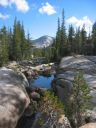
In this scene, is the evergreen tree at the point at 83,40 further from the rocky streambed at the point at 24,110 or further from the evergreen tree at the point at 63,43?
the rocky streambed at the point at 24,110

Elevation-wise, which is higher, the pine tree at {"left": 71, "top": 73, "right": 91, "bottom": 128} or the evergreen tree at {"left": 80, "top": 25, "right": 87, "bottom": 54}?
the evergreen tree at {"left": 80, "top": 25, "right": 87, "bottom": 54}

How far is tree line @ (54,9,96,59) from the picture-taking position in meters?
84.1

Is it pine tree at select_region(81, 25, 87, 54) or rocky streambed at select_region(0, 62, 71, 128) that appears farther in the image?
pine tree at select_region(81, 25, 87, 54)

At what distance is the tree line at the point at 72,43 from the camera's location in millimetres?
84094

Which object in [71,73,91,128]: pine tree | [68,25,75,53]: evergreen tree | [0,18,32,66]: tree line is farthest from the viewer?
[68,25,75,53]: evergreen tree

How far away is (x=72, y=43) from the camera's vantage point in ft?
301

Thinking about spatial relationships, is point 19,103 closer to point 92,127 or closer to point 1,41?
point 92,127

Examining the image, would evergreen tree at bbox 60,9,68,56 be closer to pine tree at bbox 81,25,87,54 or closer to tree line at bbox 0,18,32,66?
pine tree at bbox 81,25,87,54

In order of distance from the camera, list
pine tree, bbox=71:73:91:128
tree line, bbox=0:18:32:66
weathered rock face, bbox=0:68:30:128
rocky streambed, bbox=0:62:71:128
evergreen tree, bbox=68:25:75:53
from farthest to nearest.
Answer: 1. evergreen tree, bbox=68:25:75:53
2. tree line, bbox=0:18:32:66
3. weathered rock face, bbox=0:68:30:128
4. pine tree, bbox=71:73:91:128
5. rocky streambed, bbox=0:62:71:128


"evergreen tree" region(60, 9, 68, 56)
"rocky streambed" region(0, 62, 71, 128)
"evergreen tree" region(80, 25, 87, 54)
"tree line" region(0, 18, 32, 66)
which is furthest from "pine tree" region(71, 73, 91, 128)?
"evergreen tree" region(80, 25, 87, 54)

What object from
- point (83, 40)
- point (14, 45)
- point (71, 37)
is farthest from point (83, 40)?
point (14, 45)

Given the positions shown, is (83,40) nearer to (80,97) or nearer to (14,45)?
(14,45)

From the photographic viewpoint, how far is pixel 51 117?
1299 centimetres

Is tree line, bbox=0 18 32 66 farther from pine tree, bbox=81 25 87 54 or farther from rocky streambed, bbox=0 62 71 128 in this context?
rocky streambed, bbox=0 62 71 128
